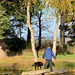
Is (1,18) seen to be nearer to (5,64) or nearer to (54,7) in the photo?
(5,64)

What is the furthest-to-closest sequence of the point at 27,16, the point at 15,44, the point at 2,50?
the point at 15,44, the point at 2,50, the point at 27,16

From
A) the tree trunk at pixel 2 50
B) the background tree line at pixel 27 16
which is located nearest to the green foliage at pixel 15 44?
the background tree line at pixel 27 16

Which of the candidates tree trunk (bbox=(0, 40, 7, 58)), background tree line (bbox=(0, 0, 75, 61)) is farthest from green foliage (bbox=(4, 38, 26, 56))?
tree trunk (bbox=(0, 40, 7, 58))

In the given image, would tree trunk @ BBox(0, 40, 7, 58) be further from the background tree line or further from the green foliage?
the green foliage

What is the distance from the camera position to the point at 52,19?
18.5 meters

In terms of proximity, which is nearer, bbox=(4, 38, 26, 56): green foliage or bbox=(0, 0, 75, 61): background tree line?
bbox=(0, 0, 75, 61): background tree line

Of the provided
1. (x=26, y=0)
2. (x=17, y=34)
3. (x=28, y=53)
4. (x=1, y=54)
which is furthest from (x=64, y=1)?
(x=17, y=34)

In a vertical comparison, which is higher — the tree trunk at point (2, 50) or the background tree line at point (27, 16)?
the background tree line at point (27, 16)

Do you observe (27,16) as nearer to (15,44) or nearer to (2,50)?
(2,50)

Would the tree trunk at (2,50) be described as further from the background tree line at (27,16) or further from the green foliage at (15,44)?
the green foliage at (15,44)

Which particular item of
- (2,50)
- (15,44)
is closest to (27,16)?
(2,50)

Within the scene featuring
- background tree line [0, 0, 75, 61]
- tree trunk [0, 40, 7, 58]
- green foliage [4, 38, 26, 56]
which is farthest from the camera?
green foliage [4, 38, 26, 56]

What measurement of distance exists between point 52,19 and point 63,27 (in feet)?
51.5

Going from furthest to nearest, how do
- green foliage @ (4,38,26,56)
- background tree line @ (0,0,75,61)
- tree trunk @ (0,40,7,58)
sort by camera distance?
green foliage @ (4,38,26,56)
tree trunk @ (0,40,7,58)
background tree line @ (0,0,75,61)
